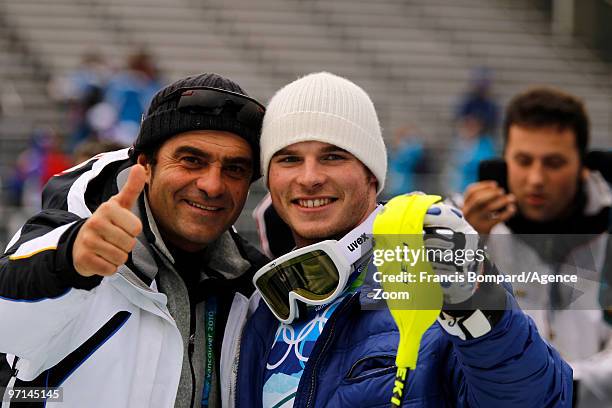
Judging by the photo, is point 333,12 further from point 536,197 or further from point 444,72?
point 536,197

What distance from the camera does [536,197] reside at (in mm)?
3830

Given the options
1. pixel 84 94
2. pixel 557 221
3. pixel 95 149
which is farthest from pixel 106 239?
pixel 84 94

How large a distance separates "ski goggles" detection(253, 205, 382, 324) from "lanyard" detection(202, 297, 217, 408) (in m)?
0.20

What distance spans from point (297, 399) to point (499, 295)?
2.48 feet

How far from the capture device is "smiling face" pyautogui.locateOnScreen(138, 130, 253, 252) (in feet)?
10.4

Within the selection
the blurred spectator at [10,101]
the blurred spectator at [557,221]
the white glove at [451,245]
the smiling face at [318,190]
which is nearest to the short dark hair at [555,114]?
the blurred spectator at [557,221]

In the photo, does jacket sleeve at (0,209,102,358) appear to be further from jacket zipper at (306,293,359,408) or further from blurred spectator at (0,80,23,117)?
blurred spectator at (0,80,23,117)

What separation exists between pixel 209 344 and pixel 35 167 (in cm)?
739

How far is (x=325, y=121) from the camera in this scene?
316 centimetres

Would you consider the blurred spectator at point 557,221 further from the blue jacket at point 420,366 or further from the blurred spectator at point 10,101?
the blurred spectator at point 10,101

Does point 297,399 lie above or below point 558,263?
below

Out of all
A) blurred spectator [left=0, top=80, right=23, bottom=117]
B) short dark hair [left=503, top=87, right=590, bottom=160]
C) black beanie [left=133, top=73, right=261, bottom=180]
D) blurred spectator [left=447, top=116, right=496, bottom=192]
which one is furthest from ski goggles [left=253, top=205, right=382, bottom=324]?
blurred spectator [left=0, top=80, right=23, bottom=117]

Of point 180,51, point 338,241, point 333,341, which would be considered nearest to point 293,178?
point 338,241

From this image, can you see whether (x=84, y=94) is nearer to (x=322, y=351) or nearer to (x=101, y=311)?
(x=101, y=311)
